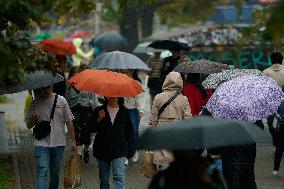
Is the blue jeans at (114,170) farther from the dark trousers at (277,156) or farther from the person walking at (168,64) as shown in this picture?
the person walking at (168,64)

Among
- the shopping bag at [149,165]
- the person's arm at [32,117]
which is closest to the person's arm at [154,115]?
the shopping bag at [149,165]

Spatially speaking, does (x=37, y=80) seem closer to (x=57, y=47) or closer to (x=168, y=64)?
(x=168, y=64)

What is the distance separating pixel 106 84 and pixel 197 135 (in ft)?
9.77

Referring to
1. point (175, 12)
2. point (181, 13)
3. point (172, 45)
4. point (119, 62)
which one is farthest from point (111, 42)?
point (175, 12)

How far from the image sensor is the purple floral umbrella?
8.80 metres

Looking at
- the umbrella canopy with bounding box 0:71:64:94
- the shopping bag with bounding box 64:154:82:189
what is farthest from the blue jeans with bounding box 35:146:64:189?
the umbrella canopy with bounding box 0:71:64:94

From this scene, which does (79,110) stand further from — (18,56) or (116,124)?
(18,56)

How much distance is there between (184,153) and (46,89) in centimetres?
394

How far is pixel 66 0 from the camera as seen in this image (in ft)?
43.9

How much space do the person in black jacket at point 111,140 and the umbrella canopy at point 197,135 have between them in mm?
2567

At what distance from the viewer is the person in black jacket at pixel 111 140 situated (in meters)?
9.21

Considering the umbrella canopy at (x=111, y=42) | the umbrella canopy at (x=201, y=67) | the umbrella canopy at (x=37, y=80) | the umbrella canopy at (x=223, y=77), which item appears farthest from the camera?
the umbrella canopy at (x=111, y=42)

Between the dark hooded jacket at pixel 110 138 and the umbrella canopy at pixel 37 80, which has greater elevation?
the umbrella canopy at pixel 37 80

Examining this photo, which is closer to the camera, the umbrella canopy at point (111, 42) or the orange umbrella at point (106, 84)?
the orange umbrella at point (106, 84)
